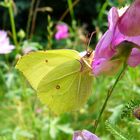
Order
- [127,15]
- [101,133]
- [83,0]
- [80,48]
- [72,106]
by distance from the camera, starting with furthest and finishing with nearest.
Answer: [83,0], [80,48], [101,133], [72,106], [127,15]

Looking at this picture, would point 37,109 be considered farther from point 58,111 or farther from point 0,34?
point 58,111

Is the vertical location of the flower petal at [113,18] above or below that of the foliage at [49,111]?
above

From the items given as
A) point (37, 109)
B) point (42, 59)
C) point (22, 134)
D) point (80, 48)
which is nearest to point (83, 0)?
point (80, 48)

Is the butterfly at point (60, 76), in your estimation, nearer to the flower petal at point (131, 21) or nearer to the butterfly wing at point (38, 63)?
the butterfly wing at point (38, 63)

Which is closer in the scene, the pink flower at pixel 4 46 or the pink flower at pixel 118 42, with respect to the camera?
the pink flower at pixel 118 42

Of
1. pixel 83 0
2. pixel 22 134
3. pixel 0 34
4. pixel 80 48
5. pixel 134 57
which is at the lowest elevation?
pixel 83 0

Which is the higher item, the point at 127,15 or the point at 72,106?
the point at 127,15

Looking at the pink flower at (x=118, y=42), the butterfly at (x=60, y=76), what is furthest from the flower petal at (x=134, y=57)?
the butterfly at (x=60, y=76)
